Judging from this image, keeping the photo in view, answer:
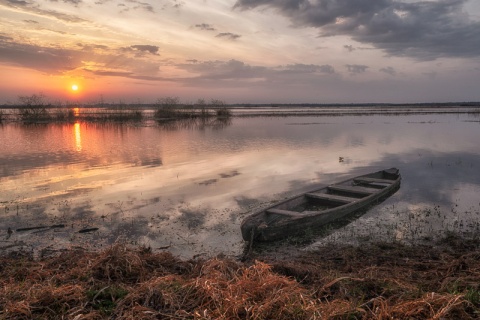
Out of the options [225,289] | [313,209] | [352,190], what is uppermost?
[225,289]

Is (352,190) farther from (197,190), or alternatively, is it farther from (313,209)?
(197,190)

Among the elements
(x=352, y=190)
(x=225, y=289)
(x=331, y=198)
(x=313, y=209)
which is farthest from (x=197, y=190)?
(x=225, y=289)

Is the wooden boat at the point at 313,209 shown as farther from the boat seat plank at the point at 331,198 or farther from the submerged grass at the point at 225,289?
the submerged grass at the point at 225,289

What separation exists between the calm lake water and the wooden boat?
1.41 ft

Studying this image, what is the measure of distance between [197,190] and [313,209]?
183 inches

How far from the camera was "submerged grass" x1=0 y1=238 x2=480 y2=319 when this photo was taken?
4.19 meters

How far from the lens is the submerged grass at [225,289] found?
4.19 metres

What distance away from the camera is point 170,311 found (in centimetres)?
439

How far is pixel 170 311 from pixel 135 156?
18.0 meters

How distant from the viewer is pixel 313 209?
1130 centimetres

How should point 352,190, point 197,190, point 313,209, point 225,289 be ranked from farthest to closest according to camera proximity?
point 197,190 → point 352,190 → point 313,209 → point 225,289

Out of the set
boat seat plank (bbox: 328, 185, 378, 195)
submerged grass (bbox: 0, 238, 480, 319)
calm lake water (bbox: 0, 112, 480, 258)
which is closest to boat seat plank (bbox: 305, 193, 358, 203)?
calm lake water (bbox: 0, 112, 480, 258)

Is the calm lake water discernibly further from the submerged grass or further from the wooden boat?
the submerged grass

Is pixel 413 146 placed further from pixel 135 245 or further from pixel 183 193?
pixel 135 245
